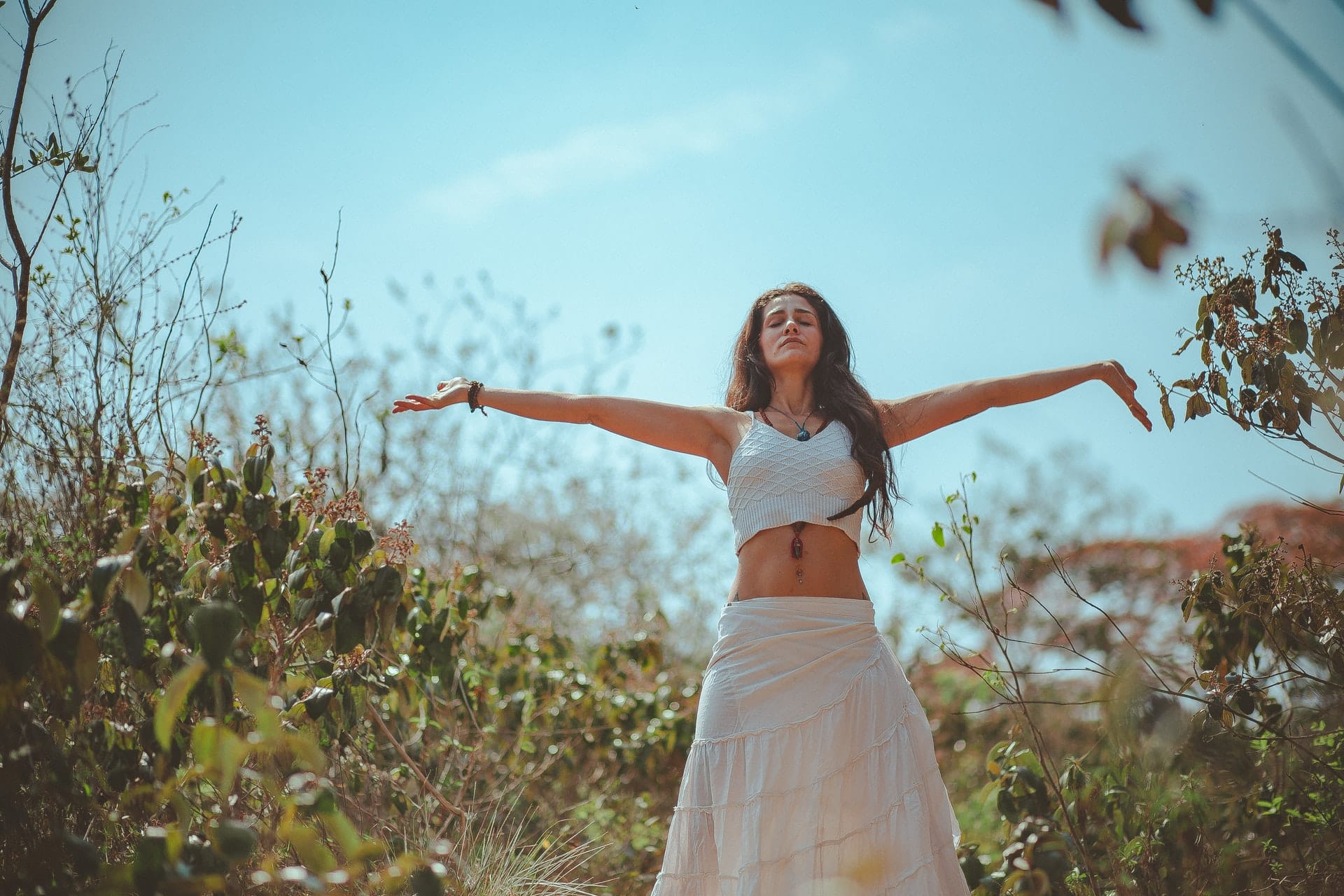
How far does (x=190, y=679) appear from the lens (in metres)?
1.05

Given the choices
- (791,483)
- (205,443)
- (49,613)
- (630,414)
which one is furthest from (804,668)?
(49,613)

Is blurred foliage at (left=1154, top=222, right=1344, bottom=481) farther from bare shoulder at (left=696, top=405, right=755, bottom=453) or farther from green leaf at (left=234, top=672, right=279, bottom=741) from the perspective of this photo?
green leaf at (left=234, top=672, right=279, bottom=741)

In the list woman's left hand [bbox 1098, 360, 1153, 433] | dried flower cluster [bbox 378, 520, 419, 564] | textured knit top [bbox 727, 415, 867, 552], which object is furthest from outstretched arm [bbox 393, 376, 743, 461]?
woman's left hand [bbox 1098, 360, 1153, 433]

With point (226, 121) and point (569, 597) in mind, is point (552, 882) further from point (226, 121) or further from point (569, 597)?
point (569, 597)

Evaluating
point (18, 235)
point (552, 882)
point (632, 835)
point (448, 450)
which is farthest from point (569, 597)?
point (18, 235)

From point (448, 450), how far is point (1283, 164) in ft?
17.3

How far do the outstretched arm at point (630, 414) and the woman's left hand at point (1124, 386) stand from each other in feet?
3.33

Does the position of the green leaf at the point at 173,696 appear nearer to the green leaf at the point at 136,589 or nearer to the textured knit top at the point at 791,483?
the green leaf at the point at 136,589

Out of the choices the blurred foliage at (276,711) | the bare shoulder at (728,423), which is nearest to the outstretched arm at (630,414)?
the bare shoulder at (728,423)

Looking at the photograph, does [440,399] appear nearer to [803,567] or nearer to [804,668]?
[803,567]

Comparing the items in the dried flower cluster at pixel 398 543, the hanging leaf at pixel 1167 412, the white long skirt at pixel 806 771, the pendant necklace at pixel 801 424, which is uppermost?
the pendant necklace at pixel 801 424

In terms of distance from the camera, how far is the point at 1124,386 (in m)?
2.76

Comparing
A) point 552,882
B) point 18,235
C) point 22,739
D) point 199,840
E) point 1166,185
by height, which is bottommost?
point 552,882

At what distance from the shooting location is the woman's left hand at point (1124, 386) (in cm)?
271
